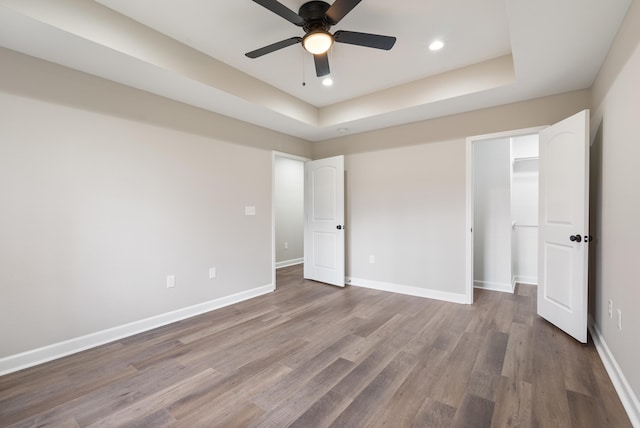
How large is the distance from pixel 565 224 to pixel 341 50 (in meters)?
2.77

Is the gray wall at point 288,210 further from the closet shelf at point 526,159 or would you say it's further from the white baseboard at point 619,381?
the white baseboard at point 619,381

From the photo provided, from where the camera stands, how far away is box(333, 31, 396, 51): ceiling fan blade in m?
2.07

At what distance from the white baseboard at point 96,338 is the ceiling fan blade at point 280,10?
307 centimetres

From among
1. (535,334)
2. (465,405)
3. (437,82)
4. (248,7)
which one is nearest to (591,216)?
(535,334)

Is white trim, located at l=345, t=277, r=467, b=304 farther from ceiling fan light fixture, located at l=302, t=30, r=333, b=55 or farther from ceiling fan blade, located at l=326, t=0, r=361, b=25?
ceiling fan blade, located at l=326, t=0, r=361, b=25

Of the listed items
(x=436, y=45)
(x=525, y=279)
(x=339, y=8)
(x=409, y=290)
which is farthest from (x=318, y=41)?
(x=525, y=279)

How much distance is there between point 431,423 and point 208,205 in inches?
121

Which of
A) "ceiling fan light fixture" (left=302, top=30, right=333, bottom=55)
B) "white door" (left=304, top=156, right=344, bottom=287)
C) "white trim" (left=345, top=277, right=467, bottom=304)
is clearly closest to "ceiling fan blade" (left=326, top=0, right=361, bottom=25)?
"ceiling fan light fixture" (left=302, top=30, right=333, bottom=55)

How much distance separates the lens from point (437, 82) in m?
3.22

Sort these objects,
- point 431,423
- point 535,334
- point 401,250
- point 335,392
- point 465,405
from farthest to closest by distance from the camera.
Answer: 1. point 401,250
2. point 535,334
3. point 335,392
4. point 465,405
5. point 431,423

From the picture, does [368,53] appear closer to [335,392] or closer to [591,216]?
[591,216]

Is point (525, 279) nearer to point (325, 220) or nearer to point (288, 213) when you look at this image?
point (325, 220)

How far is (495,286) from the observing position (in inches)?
166

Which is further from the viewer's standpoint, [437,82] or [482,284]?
[482,284]
